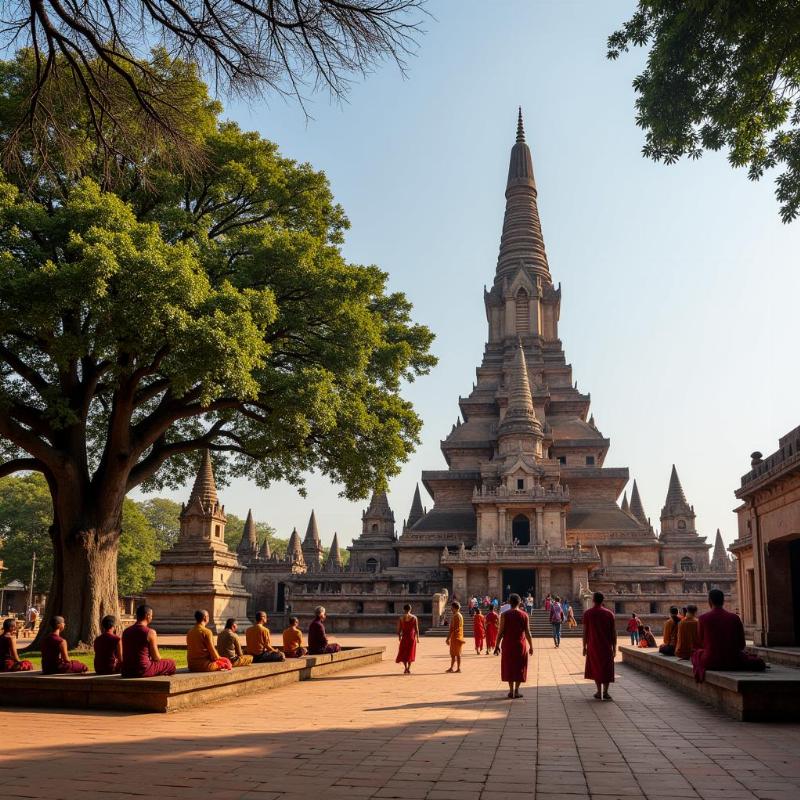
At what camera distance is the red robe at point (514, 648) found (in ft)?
41.2

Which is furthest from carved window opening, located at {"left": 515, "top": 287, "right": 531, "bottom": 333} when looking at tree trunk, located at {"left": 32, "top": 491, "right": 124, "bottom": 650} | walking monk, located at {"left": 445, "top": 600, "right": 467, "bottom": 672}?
tree trunk, located at {"left": 32, "top": 491, "right": 124, "bottom": 650}

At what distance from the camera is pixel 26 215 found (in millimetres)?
16094

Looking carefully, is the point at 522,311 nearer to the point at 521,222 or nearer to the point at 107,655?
the point at 521,222

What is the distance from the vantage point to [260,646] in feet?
48.7

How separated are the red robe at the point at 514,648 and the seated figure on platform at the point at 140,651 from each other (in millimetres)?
5223

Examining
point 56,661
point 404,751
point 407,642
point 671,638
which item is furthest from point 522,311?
point 404,751

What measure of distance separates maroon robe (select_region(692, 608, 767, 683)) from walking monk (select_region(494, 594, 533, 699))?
8.62 ft

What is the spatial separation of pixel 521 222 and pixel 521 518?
95.6ft

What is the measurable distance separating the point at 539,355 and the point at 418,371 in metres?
38.4

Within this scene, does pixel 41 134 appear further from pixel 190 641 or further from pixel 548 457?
pixel 548 457

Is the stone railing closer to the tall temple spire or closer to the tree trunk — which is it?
the tree trunk

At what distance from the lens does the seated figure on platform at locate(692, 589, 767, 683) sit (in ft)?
35.9

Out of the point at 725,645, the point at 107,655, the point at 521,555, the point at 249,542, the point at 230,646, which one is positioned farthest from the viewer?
the point at 249,542

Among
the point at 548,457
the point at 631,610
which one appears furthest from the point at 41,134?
the point at 548,457
